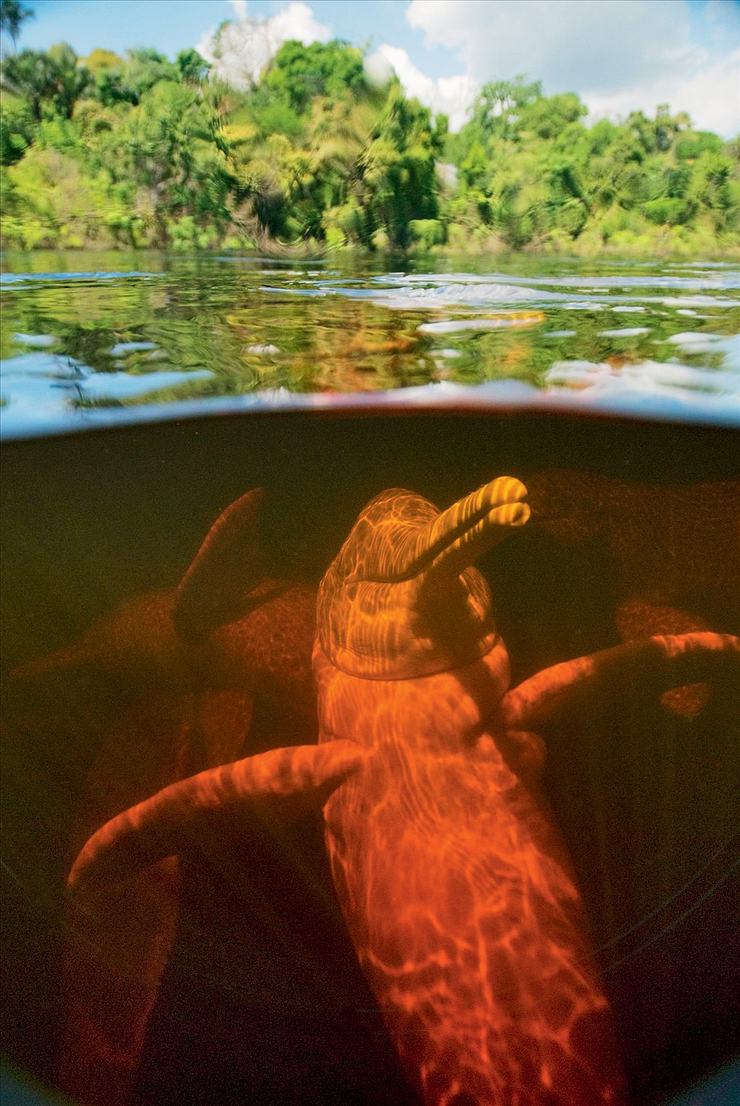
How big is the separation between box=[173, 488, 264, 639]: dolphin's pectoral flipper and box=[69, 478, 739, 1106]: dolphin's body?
126cm

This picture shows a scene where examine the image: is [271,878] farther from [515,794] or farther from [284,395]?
[284,395]

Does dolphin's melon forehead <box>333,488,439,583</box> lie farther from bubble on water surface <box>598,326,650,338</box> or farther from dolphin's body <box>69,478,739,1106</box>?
bubble on water surface <box>598,326,650,338</box>

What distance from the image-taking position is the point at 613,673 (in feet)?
8.41

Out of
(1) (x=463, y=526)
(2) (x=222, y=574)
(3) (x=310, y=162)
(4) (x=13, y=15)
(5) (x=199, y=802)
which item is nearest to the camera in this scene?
(1) (x=463, y=526)

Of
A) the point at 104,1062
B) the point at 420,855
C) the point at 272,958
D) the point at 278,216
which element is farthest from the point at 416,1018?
the point at 278,216

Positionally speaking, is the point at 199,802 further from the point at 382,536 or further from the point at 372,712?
the point at 382,536

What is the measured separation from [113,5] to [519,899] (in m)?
4.09

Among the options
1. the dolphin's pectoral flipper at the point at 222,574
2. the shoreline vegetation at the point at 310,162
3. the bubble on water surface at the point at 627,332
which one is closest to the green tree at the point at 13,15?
the shoreline vegetation at the point at 310,162

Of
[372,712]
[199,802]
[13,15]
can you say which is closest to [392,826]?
[372,712]

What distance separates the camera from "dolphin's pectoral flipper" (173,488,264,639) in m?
3.74

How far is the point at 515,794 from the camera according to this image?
2289mm

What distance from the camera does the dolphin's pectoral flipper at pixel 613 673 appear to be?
246 centimetres

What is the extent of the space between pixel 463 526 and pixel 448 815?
1166 mm

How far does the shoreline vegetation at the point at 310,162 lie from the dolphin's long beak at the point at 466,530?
2.34 metres
